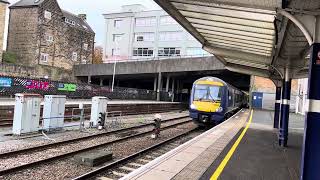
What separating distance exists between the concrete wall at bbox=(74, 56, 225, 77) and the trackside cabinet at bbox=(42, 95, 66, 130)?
3364 centimetres

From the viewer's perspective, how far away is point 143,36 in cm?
8388

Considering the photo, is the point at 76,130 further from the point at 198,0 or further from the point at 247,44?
the point at 198,0

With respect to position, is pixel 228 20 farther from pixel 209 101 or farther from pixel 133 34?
pixel 133 34

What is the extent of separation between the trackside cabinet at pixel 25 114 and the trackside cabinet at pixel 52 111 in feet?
2.84

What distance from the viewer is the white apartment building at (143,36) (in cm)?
7856

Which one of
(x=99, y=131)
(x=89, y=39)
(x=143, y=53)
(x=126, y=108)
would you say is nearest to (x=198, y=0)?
(x=99, y=131)

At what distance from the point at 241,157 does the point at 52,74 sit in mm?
49154

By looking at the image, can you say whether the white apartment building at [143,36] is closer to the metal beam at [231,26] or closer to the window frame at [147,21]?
the window frame at [147,21]

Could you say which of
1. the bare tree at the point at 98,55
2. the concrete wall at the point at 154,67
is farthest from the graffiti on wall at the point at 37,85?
the bare tree at the point at 98,55

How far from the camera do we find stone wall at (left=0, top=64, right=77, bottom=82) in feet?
145

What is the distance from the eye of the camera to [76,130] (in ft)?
61.0

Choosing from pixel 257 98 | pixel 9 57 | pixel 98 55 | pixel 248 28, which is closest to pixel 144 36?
pixel 98 55

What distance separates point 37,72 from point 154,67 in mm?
15675

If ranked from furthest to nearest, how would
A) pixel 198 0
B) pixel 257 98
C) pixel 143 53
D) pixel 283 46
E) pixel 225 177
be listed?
pixel 143 53 < pixel 257 98 < pixel 283 46 < pixel 198 0 < pixel 225 177
